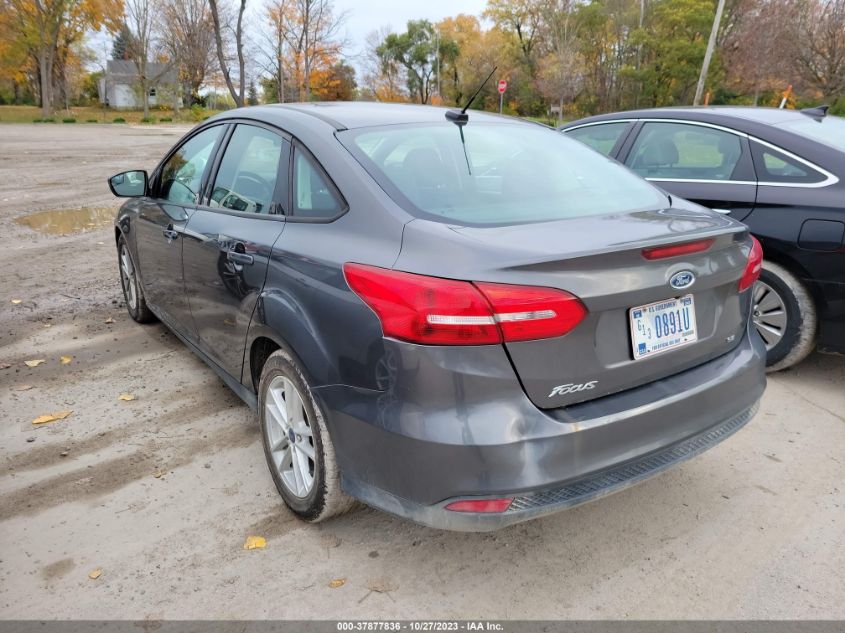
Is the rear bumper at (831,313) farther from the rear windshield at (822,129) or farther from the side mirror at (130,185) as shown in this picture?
the side mirror at (130,185)

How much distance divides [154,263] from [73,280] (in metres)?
2.78

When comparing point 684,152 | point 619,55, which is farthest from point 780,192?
point 619,55

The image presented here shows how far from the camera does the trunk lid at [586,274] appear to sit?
6.40 ft

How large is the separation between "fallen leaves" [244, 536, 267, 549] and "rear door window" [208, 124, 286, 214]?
53.1 inches

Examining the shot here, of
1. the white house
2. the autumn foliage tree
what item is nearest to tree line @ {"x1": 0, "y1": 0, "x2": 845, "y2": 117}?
the autumn foliage tree

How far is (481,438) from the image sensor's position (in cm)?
193

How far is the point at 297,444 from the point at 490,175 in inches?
52.5

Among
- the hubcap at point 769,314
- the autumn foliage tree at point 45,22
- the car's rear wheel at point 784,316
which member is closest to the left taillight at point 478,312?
the car's rear wheel at point 784,316

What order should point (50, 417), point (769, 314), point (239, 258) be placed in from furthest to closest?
point (769, 314) < point (50, 417) < point (239, 258)

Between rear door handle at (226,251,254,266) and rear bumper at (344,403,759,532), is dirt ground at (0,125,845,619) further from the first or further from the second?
rear door handle at (226,251,254,266)

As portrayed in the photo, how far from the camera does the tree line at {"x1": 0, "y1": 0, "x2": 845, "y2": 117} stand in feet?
101

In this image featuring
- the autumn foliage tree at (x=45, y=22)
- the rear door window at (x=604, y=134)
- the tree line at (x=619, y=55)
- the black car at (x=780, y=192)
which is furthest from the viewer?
the autumn foliage tree at (x=45, y=22)

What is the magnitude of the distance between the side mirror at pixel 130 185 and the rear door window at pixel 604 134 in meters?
3.18

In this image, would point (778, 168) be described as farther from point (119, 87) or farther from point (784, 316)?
point (119, 87)
